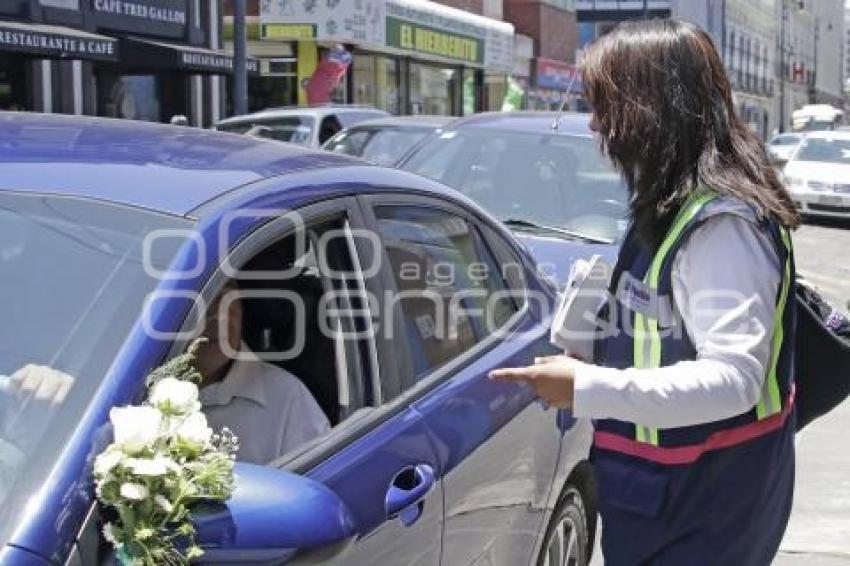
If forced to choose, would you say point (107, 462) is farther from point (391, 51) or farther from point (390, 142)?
point (391, 51)

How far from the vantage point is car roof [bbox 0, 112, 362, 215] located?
227cm

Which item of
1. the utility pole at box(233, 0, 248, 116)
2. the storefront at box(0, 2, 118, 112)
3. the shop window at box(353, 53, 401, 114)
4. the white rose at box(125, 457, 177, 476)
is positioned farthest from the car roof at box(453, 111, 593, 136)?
the shop window at box(353, 53, 401, 114)

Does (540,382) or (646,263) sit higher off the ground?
(646,263)

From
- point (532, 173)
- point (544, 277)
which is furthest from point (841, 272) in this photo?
point (544, 277)

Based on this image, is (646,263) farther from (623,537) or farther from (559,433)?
(559,433)

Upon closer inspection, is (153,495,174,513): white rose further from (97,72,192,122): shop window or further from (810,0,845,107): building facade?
(810,0,845,107): building facade

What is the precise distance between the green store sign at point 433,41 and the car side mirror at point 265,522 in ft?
80.9

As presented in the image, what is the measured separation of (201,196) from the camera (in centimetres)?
231

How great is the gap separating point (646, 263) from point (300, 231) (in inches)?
29.2

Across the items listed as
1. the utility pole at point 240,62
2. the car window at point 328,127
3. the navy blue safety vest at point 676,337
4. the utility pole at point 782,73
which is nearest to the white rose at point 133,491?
the navy blue safety vest at point 676,337

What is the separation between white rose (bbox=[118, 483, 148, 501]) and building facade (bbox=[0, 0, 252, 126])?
1336cm

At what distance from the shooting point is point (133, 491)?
175 centimetres

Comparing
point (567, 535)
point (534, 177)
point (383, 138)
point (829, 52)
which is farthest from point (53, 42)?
point (829, 52)

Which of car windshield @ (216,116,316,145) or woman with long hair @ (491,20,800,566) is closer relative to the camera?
woman with long hair @ (491,20,800,566)
